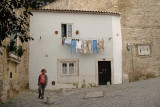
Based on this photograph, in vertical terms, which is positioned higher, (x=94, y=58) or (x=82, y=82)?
(x=94, y=58)

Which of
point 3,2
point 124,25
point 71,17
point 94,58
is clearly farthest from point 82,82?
point 3,2

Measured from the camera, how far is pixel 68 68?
1568 cm

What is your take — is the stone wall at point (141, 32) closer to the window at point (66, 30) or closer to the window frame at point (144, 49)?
the window frame at point (144, 49)

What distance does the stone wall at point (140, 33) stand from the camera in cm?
1808

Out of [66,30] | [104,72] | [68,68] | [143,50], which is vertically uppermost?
[66,30]

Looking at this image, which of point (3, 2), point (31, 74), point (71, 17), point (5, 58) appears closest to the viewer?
point (3, 2)

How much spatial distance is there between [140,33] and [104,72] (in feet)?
17.0

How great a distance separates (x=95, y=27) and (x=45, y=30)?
12.1ft

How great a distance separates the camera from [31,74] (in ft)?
49.3

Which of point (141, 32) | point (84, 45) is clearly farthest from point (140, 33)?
point (84, 45)

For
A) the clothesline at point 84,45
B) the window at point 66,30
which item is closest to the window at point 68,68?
the clothesline at point 84,45

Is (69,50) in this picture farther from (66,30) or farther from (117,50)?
(117,50)

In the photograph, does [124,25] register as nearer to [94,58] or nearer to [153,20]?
[153,20]

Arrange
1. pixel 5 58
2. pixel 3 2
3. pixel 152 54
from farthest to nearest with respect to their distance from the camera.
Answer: pixel 152 54 → pixel 5 58 → pixel 3 2
